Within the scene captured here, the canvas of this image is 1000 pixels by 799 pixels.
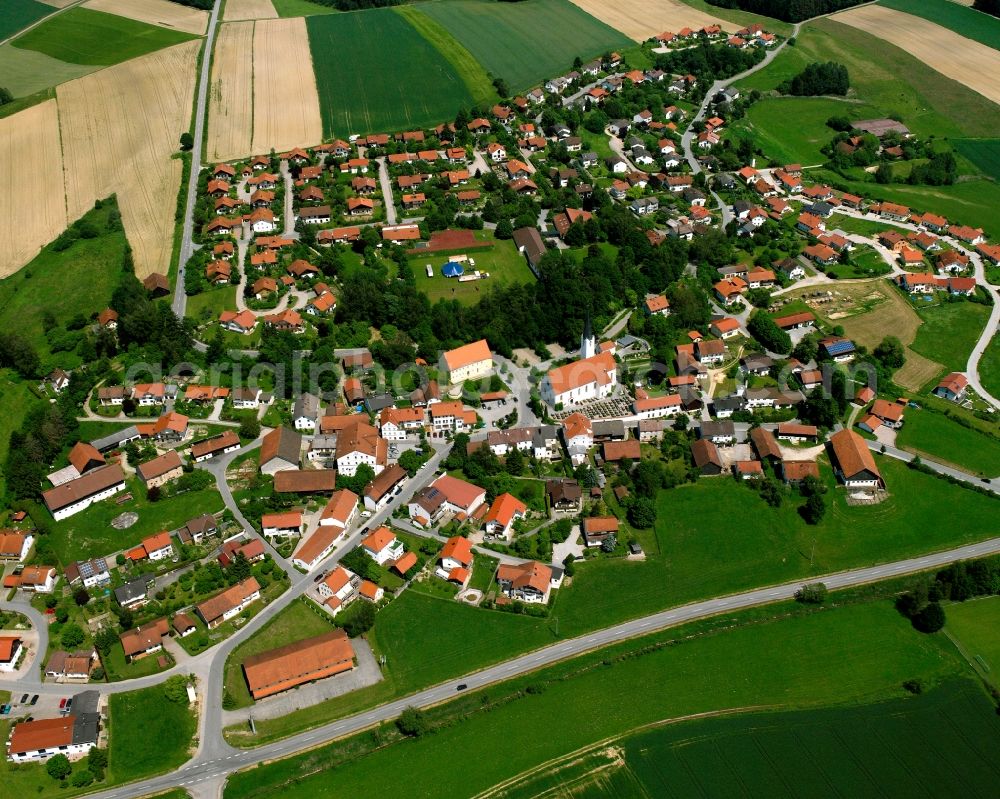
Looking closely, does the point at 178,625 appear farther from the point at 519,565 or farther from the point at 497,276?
the point at 497,276

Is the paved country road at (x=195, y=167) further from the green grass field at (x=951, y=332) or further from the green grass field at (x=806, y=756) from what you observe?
the green grass field at (x=951, y=332)

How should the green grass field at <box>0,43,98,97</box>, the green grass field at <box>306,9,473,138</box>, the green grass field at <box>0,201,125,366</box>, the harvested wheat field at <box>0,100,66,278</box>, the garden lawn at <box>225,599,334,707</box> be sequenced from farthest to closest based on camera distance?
the green grass field at <box>0,43,98,97</box>
the green grass field at <box>306,9,473,138</box>
the harvested wheat field at <box>0,100,66,278</box>
the green grass field at <box>0,201,125,366</box>
the garden lawn at <box>225,599,334,707</box>

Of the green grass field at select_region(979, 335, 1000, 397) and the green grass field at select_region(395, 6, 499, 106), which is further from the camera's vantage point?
the green grass field at select_region(395, 6, 499, 106)

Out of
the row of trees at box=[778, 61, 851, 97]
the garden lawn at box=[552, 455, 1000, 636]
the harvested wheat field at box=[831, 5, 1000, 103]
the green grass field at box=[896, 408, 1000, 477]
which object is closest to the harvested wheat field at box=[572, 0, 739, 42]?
the harvested wheat field at box=[831, 5, 1000, 103]

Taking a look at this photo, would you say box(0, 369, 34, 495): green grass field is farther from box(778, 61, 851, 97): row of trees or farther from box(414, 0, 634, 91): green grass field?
box(778, 61, 851, 97): row of trees

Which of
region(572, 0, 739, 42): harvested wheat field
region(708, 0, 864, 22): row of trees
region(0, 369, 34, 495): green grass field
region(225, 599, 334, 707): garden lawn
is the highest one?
region(708, 0, 864, 22): row of trees

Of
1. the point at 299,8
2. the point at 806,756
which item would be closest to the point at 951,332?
the point at 806,756
